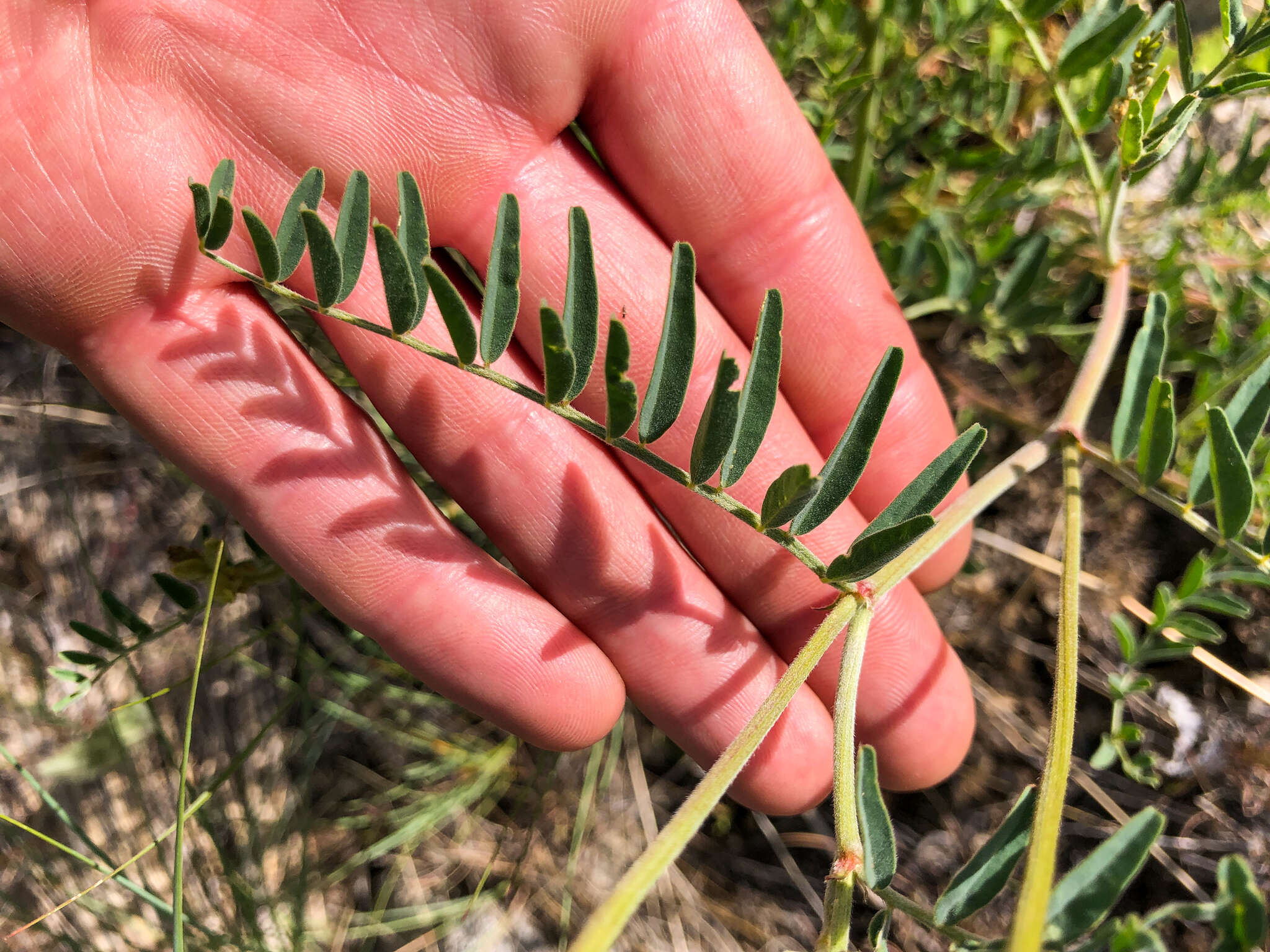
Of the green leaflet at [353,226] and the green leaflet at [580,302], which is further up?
the green leaflet at [353,226]

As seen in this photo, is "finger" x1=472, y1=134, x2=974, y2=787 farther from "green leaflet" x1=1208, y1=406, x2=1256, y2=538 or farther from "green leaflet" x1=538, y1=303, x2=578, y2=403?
"green leaflet" x1=1208, y1=406, x2=1256, y2=538

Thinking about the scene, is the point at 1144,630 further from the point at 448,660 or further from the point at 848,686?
the point at 448,660

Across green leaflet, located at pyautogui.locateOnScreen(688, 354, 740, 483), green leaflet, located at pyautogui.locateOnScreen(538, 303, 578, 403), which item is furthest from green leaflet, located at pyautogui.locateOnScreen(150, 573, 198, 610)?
green leaflet, located at pyautogui.locateOnScreen(688, 354, 740, 483)

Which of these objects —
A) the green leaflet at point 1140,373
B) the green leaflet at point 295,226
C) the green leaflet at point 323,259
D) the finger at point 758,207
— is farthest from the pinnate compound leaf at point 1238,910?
the green leaflet at point 295,226

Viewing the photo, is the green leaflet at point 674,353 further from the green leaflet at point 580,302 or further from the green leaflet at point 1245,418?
the green leaflet at point 1245,418

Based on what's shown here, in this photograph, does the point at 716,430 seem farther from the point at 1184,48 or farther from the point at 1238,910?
the point at 1184,48

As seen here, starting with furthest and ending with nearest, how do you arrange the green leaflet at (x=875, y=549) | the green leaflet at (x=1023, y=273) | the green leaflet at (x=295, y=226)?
the green leaflet at (x=1023, y=273)
the green leaflet at (x=295, y=226)
the green leaflet at (x=875, y=549)

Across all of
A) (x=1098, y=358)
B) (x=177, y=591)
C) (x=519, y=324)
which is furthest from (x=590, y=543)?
(x=1098, y=358)
